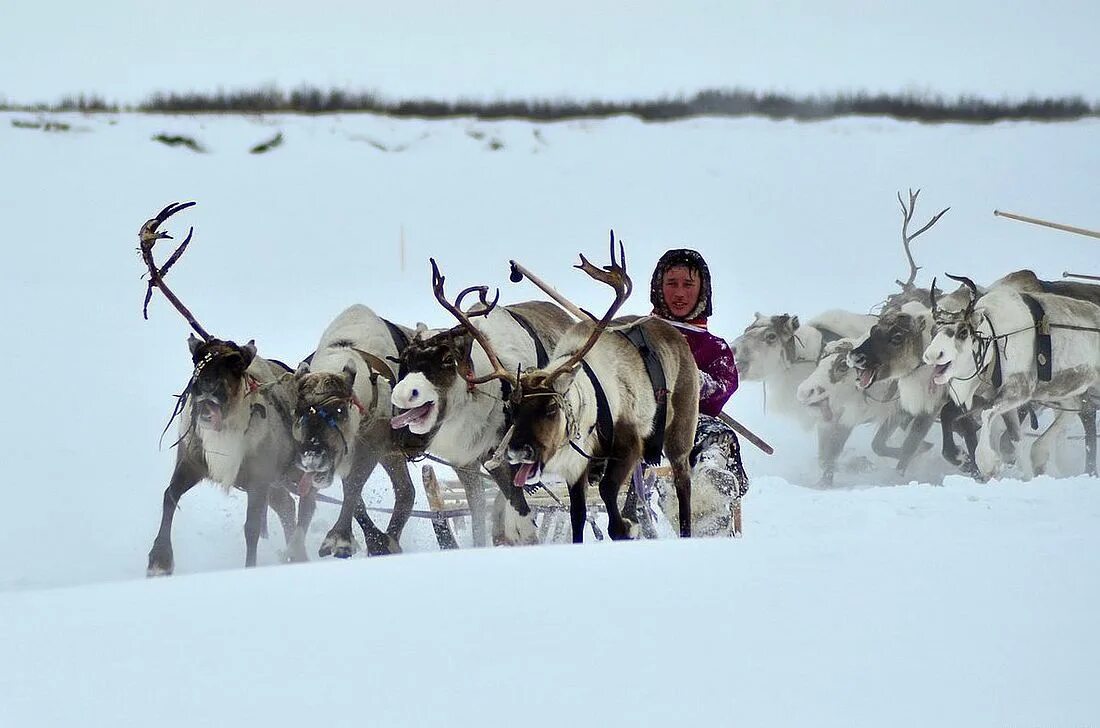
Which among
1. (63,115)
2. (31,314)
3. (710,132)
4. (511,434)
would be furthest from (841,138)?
(511,434)

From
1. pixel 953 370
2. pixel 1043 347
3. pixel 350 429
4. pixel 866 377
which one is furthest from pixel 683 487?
pixel 1043 347

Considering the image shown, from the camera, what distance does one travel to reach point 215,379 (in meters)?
7.84

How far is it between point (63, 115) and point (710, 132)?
33.9 feet

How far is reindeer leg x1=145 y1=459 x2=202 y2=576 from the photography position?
786 cm

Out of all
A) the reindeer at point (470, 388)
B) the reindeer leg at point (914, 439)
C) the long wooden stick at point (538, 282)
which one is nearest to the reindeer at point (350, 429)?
the reindeer at point (470, 388)

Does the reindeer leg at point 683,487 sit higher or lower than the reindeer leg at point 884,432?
higher

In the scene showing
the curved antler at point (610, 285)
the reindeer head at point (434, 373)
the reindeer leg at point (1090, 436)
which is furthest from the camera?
the reindeer leg at point (1090, 436)

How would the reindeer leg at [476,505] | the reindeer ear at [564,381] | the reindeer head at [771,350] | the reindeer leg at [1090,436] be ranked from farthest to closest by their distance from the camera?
the reindeer head at [771,350] < the reindeer leg at [1090,436] < the reindeer leg at [476,505] < the reindeer ear at [564,381]

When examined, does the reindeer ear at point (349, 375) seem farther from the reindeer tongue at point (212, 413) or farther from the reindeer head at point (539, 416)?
the reindeer head at point (539, 416)

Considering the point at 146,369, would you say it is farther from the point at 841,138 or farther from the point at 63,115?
the point at 841,138

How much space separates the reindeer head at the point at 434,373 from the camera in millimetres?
7645

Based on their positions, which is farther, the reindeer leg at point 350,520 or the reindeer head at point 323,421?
the reindeer leg at point 350,520

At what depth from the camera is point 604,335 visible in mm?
7305

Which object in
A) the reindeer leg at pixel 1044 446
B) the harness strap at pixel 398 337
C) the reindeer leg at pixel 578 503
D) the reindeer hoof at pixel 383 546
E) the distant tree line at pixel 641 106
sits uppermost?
the distant tree line at pixel 641 106
